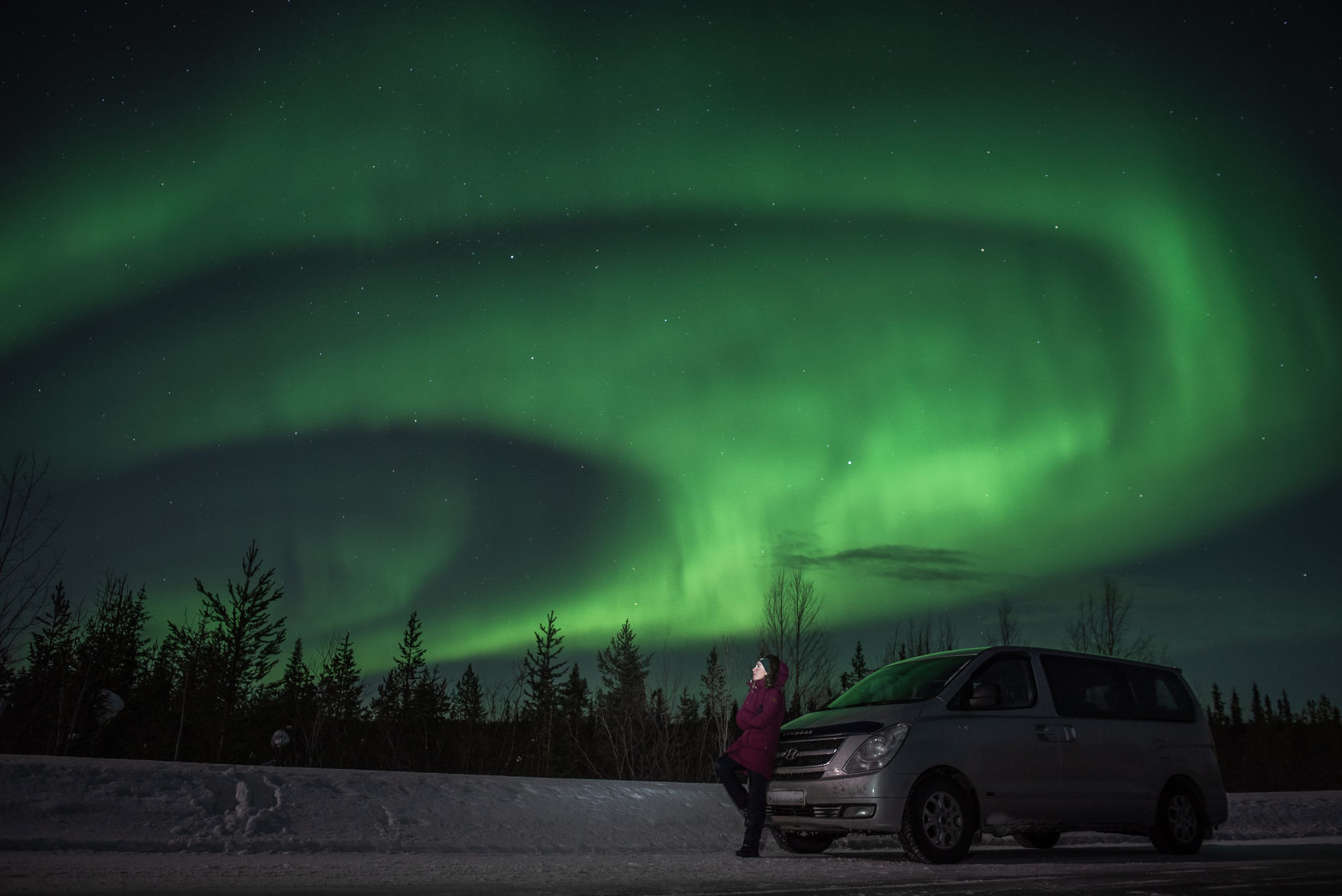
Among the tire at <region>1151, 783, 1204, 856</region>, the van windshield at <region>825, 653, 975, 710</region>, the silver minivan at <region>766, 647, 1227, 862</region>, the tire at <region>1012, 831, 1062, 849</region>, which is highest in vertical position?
the van windshield at <region>825, 653, 975, 710</region>

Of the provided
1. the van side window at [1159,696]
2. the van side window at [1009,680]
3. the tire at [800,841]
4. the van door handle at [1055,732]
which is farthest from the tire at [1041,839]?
the tire at [800,841]

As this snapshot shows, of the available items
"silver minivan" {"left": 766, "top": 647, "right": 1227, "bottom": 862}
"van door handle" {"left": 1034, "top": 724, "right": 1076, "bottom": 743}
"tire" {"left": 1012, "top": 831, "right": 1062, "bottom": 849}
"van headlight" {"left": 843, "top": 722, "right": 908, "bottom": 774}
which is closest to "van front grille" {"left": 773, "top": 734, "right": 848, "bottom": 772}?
"silver minivan" {"left": 766, "top": 647, "right": 1227, "bottom": 862}

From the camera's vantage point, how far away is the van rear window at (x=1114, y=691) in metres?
9.57

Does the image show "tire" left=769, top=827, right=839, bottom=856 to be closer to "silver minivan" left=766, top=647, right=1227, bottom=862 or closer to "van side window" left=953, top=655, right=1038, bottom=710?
"silver minivan" left=766, top=647, right=1227, bottom=862

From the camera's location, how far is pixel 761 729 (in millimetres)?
9008

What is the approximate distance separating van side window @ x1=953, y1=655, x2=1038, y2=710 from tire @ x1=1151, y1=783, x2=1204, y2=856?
2.09m

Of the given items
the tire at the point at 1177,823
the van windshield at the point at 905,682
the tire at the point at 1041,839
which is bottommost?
the tire at the point at 1041,839

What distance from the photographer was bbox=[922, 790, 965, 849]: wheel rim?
823 cm

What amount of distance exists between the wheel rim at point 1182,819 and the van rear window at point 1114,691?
82cm

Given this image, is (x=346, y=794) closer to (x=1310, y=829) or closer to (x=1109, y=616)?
(x=1310, y=829)

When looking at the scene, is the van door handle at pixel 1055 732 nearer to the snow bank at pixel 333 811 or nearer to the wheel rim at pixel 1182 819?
the wheel rim at pixel 1182 819

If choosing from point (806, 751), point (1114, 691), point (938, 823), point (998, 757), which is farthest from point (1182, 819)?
point (806, 751)

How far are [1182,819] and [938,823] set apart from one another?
352 centimetres

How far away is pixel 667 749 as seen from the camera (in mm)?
22422
